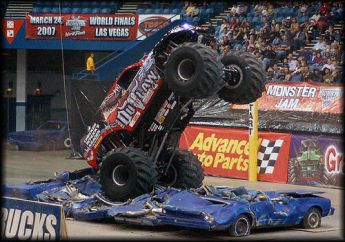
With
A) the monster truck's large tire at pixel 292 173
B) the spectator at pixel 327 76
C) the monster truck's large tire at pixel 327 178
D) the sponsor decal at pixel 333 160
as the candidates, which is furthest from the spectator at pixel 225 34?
the monster truck's large tire at pixel 327 178

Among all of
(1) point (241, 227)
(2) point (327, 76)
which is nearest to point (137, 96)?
(1) point (241, 227)

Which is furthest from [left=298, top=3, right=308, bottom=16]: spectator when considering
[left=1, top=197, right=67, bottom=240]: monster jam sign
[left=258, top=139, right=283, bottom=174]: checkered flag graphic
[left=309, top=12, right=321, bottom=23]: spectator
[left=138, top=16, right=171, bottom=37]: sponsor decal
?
[left=1, top=197, right=67, bottom=240]: monster jam sign

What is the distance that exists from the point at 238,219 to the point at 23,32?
679 inches

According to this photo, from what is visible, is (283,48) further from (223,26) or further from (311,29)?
(223,26)

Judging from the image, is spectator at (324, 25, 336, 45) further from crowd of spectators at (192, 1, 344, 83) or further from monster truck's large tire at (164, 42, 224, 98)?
monster truck's large tire at (164, 42, 224, 98)

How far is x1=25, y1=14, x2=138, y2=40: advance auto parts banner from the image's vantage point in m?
24.8

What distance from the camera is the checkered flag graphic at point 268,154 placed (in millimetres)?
17359

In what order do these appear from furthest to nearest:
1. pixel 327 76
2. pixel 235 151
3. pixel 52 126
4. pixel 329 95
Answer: pixel 52 126, pixel 327 76, pixel 235 151, pixel 329 95

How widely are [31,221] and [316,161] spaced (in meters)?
9.19

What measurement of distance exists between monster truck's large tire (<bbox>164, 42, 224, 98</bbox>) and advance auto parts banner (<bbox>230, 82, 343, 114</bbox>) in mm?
6941

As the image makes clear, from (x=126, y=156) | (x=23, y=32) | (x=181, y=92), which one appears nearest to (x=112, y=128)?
(x=126, y=156)

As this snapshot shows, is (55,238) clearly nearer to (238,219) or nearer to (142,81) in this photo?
(238,219)

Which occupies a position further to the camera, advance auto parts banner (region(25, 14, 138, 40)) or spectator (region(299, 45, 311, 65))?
advance auto parts banner (region(25, 14, 138, 40))

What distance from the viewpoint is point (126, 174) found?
11633mm
